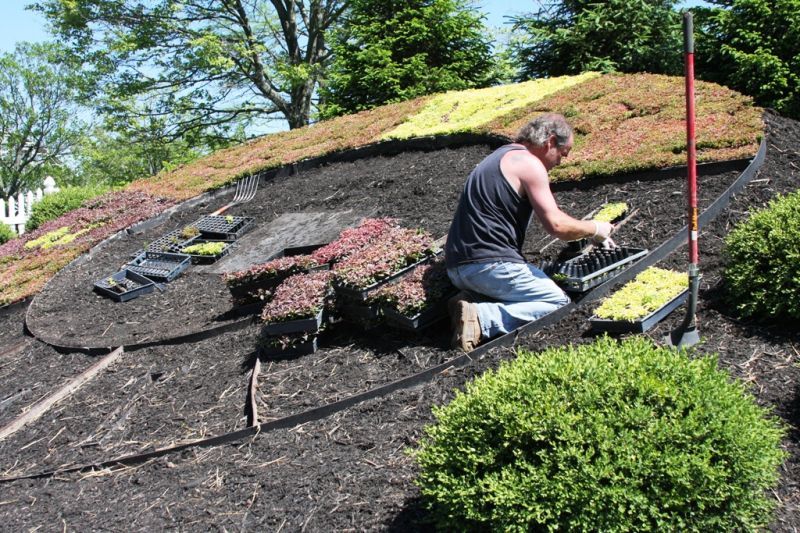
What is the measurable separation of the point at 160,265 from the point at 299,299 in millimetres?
3990

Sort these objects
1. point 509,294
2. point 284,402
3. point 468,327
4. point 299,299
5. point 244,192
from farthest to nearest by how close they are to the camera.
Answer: point 244,192 < point 299,299 < point 284,402 < point 509,294 < point 468,327

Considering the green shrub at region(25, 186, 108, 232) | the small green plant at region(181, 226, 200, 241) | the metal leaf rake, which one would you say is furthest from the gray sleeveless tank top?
the green shrub at region(25, 186, 108, 232)

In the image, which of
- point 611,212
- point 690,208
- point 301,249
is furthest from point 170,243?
point 690,208

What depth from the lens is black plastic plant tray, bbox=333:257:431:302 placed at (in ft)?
17.9

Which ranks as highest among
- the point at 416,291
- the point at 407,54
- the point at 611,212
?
the point at 407,54

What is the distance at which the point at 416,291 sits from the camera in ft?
16.9

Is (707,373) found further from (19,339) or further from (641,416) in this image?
(19,339)

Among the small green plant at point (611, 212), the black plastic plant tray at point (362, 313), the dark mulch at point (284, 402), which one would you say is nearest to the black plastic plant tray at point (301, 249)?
the dark mulch at point (284, 402)

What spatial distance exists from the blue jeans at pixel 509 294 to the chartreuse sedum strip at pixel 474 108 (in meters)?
5.52

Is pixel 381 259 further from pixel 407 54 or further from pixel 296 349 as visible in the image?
pixel 407 54

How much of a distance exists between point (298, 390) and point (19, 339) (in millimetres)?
4731

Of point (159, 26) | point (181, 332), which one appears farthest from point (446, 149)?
point (159, 26)

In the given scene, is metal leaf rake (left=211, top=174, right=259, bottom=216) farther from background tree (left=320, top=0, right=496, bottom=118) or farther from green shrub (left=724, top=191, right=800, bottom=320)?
green shrub (left=724, top=191, right=800, bottom=320)

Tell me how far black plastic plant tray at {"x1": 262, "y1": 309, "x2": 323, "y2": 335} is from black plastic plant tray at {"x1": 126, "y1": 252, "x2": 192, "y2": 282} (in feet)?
11.2
